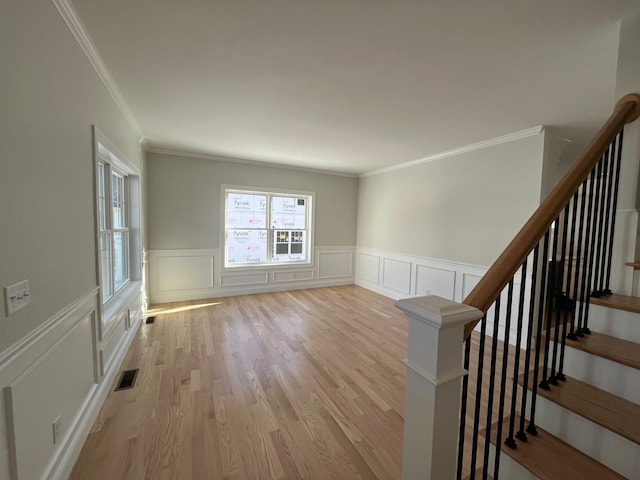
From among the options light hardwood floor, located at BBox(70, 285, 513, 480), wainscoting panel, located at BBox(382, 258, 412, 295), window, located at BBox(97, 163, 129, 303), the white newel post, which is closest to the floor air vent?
light hardwood floor, located at BBox(70, 285, 513, 480)

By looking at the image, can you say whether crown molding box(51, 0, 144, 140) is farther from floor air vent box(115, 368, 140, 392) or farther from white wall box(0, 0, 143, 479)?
floor air vent box(115, 368, 140, 392)

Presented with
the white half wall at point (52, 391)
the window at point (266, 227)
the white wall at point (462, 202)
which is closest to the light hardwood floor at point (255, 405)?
the white half wall at point (52, 391)

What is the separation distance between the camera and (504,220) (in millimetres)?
3375

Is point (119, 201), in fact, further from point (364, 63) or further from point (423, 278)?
point (423, 278)

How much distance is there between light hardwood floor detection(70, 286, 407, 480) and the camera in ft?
5.24

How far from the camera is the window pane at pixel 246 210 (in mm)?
5105

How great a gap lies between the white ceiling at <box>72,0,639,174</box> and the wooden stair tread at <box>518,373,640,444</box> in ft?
6.23

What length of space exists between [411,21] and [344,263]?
5.00 metres

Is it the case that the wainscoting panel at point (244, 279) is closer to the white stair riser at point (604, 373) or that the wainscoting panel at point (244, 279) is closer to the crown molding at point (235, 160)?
the crown molding at point (235, 160)

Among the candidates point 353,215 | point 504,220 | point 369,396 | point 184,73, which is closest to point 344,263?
point 353,215

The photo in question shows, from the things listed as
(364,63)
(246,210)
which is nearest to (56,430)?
(364,63)

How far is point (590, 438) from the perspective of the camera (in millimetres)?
1044

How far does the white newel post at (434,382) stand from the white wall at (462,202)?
3.10 metres

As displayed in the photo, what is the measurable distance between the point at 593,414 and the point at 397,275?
403 centimetres
